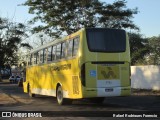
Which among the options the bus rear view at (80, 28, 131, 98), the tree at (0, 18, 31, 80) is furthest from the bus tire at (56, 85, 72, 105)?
the tree at (0, 18, 31, 80)

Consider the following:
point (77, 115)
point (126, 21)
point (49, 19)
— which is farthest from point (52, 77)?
point (126, 21)

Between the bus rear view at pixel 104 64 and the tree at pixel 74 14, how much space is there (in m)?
18.2

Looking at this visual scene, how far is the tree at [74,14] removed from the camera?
35406 millimetres

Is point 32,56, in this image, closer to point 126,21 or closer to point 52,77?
point 52,77

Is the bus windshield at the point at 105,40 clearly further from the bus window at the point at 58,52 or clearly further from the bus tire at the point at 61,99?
the bus tire at the point at 61,99

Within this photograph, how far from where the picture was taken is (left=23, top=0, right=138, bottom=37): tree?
35.4 meters

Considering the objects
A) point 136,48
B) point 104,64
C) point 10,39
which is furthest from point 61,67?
point 10,39

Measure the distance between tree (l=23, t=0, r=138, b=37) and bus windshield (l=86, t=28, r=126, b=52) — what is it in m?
18.1

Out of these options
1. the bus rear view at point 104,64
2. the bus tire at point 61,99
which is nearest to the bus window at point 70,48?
the bus rear view at point 104,64

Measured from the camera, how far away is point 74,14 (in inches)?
1394

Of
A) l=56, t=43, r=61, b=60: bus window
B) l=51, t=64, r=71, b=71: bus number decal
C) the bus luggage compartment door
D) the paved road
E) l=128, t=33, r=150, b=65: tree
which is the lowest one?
the paved road

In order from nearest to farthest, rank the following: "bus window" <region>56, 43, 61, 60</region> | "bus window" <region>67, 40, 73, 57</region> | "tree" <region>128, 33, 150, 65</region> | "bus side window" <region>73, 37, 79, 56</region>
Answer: "bus side window" <region>73, 37, 79, 56</region> < "bus window" <region>67, 40, 73, 57</region> < "bus window" <region>56, 43, 61, 60</region> < "tree" <region>128, 33, 150, 65</region>

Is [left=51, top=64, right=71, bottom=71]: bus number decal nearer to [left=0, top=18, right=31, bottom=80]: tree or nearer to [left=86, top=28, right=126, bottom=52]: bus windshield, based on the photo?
[left=86, top=28, right=126, bottom=52]: bus windshield

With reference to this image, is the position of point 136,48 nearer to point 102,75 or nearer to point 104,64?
point 104,64
